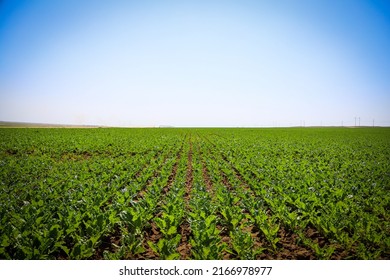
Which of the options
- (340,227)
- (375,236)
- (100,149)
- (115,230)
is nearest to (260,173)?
(340,227)

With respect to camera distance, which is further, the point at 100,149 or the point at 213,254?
the point at 100,149

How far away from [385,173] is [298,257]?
8676mm

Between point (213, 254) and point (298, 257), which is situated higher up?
point (213, 254)

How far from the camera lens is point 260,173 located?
10344mm
